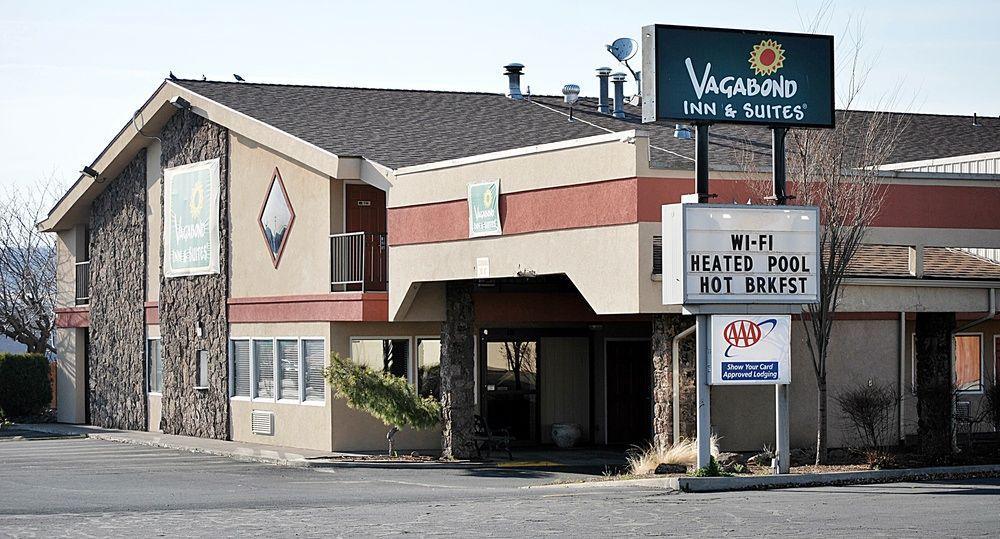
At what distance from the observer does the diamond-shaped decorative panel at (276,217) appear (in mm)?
29219

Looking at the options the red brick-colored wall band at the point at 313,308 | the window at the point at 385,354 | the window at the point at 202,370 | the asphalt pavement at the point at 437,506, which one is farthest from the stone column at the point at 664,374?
the window at the point at 202,370

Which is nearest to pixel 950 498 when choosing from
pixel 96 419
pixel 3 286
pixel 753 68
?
pixel 753 68

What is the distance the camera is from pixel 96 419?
37.4 metres

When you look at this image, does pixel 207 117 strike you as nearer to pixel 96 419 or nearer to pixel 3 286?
pixel 96 419

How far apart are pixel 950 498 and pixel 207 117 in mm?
19511

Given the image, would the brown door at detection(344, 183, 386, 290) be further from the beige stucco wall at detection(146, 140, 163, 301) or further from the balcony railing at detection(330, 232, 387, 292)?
the beige stucco wall at detection(146, 140, 163, 301)

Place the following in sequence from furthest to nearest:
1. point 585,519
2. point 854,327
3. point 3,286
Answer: point 3,286 → point 854,327 → point 585,519

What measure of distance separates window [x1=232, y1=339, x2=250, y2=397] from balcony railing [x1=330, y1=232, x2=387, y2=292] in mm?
3909

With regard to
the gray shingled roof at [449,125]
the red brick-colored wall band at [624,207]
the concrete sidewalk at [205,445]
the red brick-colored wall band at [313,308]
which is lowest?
the concrete sidewalk at [205,445]

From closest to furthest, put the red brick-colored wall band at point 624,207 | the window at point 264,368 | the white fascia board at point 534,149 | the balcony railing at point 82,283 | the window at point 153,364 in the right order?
the red brick-colored wall band at point 624,207 → the white fascia board at point 534,149 → the window at point 264,368 → the window at point 153,364 → the balcony railing at point 82,283

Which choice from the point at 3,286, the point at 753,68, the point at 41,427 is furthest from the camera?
the point at 3,286

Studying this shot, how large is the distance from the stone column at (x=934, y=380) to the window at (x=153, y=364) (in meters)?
18.5

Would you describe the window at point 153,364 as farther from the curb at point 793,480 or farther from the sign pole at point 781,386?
the sign pole at point 781,386

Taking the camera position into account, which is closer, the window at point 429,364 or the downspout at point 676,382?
the downspout at point 676,382
